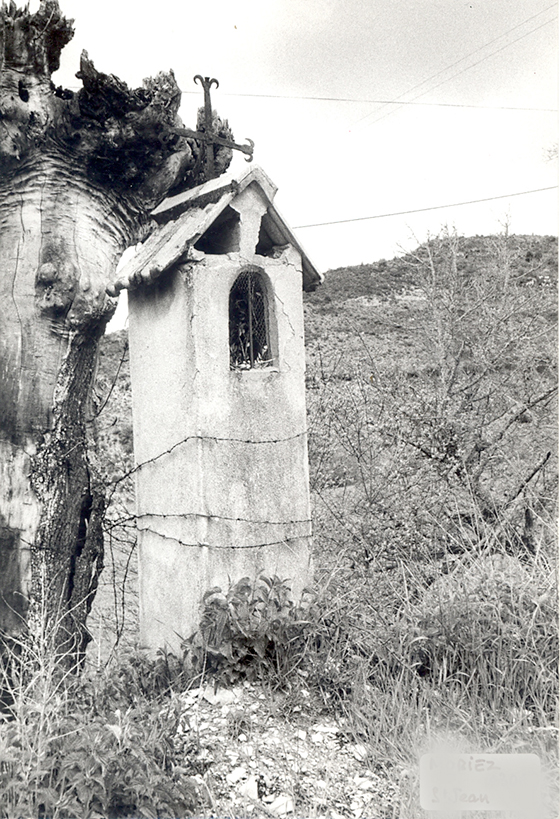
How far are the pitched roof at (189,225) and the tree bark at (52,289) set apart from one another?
412 millimetres

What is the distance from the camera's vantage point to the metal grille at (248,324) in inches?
180

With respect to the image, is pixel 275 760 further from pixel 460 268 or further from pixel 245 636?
pixel 460 268

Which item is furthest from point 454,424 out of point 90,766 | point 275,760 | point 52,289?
point 90,766

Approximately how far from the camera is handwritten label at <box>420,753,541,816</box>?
2.90 metres

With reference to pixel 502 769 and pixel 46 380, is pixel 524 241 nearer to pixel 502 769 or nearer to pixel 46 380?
pixel 46 380

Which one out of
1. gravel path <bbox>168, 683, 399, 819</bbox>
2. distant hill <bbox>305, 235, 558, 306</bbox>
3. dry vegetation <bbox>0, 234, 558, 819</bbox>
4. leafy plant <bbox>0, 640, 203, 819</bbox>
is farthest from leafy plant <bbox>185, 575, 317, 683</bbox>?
distant hill <bbox>305, 235, 558, 306</bbox>

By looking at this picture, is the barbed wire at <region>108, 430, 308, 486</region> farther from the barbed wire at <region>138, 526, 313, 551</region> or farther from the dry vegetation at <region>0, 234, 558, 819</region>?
the dry vegetation at <region>0, 234, 558, 819</region>

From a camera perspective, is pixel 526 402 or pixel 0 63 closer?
pixel 0 63

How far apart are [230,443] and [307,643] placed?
3.76 feet

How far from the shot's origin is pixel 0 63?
4.50m

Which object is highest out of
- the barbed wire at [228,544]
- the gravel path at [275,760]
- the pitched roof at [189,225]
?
the pitched roof at [189,225]

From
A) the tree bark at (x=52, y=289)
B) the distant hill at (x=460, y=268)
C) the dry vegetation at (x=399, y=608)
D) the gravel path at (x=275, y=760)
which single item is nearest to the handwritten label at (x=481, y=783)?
the dry vegetation at (x=399, y=608)

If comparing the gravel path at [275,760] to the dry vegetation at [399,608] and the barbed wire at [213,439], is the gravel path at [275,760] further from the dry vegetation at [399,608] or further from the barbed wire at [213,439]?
the barbed wire at [213,439]

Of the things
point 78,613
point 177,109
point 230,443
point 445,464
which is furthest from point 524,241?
point 78,613
